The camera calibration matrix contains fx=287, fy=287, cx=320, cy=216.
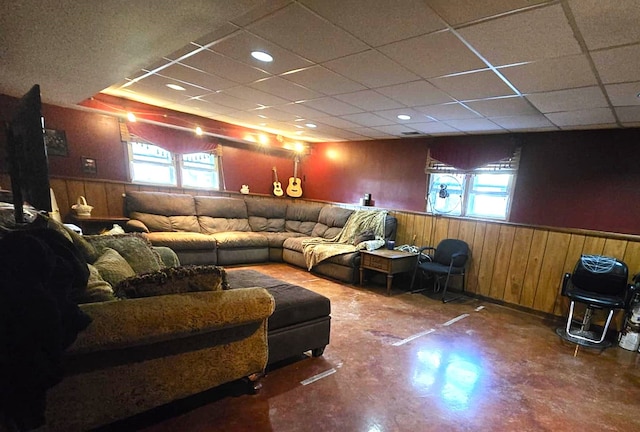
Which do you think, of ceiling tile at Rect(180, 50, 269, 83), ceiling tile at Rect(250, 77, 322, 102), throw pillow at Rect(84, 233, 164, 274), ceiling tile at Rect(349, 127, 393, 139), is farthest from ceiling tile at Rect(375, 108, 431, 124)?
throw pillow at Rect(84, 233, 164, 274)

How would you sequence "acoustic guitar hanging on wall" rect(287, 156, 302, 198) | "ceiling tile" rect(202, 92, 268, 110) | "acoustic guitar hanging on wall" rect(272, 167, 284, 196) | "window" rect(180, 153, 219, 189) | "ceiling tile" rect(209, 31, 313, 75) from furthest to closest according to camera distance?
"acoustic guitar hanging on wall" rect(287, 156, 302, 198), "acoustic guitar hanging on wall" rect(272, 167, 284, 196), "window" rect(180, 153, 219, 189), "ceiling tile" rect(202, 92, 268, 110), "ceiling tile" rect(209, 31, 313, 75)

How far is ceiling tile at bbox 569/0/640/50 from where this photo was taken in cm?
128

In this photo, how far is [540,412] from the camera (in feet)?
6.01

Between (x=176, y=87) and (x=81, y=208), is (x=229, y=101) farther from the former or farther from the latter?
(x=81, y=208)

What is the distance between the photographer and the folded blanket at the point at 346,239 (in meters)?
4.33

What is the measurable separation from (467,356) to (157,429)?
2305 mm

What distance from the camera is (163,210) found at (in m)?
4.45

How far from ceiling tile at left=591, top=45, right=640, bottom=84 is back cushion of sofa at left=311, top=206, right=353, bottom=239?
3.62 m

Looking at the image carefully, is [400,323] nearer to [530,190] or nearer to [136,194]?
[530,190]

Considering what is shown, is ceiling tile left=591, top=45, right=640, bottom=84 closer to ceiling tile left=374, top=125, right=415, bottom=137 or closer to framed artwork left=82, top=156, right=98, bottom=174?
ceiling tile left=374, top=125, right=415, bottom=137

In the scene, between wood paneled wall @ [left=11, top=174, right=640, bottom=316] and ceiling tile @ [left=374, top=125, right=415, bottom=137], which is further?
ceiling tile @ [left=374, top=125, right=415, bottom=137]

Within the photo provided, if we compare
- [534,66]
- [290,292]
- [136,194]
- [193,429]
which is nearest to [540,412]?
[290,292]

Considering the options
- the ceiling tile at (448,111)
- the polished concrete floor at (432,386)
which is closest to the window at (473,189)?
the ceiling tile at (448,111)

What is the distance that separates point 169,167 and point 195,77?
2558mm
